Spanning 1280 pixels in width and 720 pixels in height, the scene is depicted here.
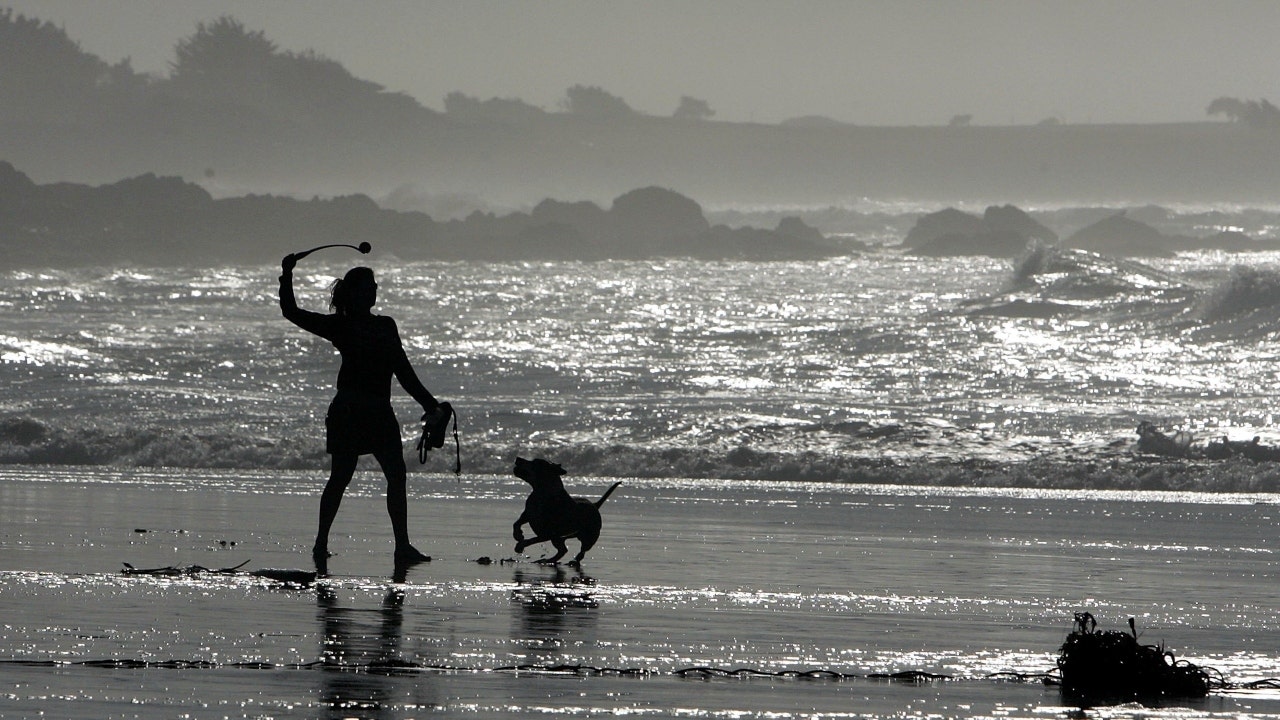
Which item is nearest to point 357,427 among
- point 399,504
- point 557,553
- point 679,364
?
point 399,504

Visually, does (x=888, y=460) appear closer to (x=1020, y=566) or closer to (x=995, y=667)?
(x=1020, y=566)

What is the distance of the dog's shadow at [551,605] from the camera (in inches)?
257

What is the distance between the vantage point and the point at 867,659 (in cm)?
613

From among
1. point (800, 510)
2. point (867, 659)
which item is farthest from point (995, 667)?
point (800, 510)

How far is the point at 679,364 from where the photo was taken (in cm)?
3734

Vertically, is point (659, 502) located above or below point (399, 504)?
below

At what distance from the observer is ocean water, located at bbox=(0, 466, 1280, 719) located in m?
5.14

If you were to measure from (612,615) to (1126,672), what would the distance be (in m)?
2.40

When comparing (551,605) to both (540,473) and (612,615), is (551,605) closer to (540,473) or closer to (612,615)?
(612,615)

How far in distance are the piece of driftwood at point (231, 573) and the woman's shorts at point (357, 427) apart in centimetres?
115

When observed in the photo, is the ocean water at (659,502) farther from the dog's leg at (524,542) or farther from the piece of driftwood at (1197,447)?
the piece of driftwood at (1197,447)

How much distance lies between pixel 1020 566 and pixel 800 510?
5930mm

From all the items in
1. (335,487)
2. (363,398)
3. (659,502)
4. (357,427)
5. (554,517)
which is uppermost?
(363,398)

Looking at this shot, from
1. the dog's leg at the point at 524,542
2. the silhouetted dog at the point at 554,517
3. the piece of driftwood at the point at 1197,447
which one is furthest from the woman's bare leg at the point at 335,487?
the piece of driftwood at the point at 1197,447
